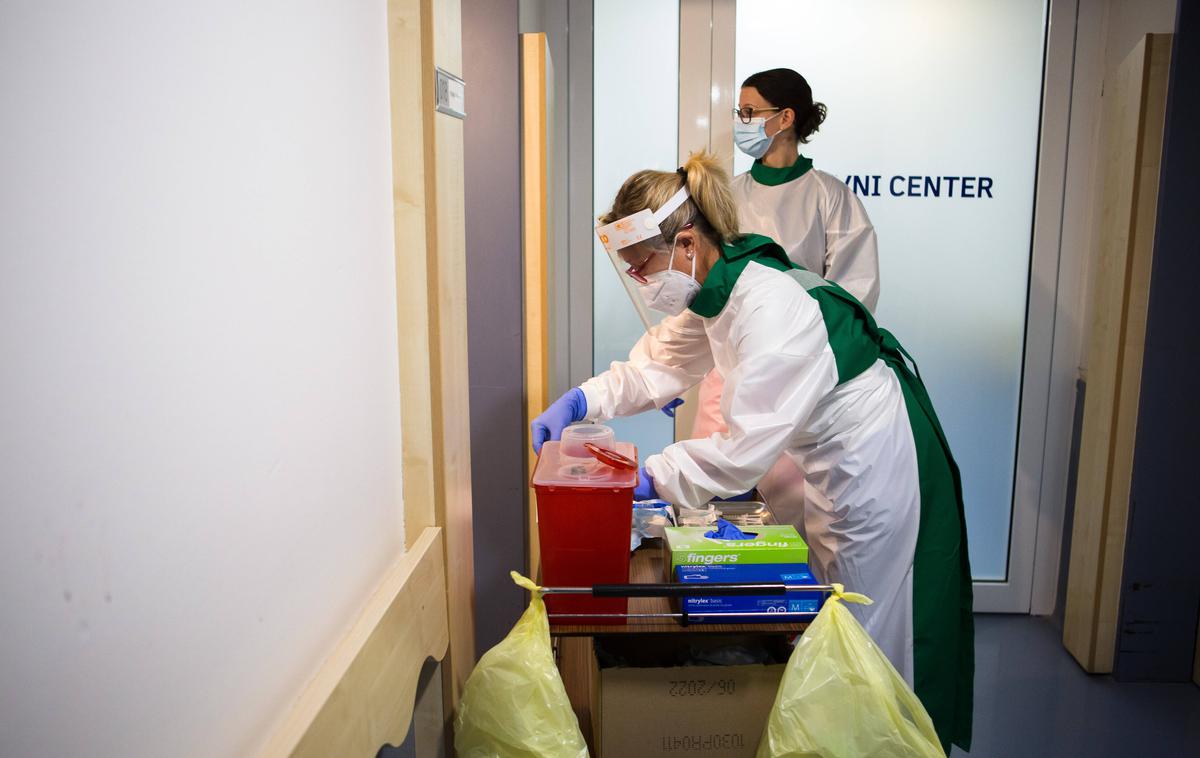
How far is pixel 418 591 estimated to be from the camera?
0.99 m

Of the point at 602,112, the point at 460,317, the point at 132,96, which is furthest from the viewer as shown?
the point at 602,112

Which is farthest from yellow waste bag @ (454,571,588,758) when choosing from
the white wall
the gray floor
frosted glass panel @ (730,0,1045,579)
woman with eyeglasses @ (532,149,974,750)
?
frosted glass panel @ (730,0,1045,579)

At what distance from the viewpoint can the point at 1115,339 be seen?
2352 millimetres

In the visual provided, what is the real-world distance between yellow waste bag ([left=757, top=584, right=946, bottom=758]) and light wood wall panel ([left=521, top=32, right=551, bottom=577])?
930 mm

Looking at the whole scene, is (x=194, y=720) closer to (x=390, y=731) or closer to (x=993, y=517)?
(x=390, y=731)

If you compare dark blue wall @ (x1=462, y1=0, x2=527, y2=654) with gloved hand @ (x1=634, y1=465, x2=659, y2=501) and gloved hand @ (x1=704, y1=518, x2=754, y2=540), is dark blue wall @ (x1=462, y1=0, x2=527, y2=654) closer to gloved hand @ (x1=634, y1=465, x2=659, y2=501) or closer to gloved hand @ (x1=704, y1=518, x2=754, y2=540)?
gloved hand @ (x1=634, y1=465, x2=659, y2=501)

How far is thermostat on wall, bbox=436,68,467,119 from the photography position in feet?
3.35

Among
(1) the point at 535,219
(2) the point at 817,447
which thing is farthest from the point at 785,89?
(2) the point at 817,447

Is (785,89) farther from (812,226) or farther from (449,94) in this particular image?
(449,94)

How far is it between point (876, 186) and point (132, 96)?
252cm

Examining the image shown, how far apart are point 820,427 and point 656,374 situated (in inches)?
17.8

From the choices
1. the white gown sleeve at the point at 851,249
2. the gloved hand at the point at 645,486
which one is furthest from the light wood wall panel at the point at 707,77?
the gloved hand at the point at 645,486

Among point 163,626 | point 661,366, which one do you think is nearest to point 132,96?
point 163,626

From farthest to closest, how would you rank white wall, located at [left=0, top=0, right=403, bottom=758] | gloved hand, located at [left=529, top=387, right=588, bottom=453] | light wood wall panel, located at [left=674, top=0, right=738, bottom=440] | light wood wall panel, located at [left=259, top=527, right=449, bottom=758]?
light wood wall panel, located at [left=674, top=0, right=738, bottom=440], gloved hand, located at [left=529, top=387, right=588, bottom=453], light wood wall panel, located at [left=259, top=527, right=449, bottom=758], white wall, located at [left=0, top=0, right=403, bottom=758]
